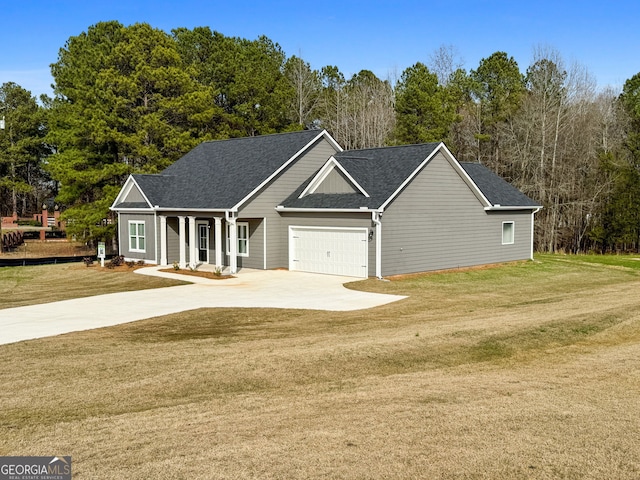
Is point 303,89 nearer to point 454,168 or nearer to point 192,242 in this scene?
point 454,168

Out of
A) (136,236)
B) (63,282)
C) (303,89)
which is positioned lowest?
(63,282)

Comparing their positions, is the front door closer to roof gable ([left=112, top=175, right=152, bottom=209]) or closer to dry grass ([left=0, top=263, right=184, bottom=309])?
roof gable ([left=112, top=175, right=152, bottom=209])

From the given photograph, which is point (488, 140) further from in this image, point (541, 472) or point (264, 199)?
point (541, 472)

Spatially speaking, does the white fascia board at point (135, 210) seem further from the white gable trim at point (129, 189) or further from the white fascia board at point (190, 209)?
the white fascia board at point (190, 209)

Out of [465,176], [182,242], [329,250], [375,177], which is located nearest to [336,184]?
[375,177]

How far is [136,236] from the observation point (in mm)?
31828

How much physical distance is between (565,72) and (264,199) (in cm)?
3141

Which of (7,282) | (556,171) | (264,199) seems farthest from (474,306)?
(556,171)

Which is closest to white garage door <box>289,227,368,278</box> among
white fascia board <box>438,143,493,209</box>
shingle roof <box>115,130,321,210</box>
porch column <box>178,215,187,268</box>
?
shingle roof <box>115,130,321,210</box>

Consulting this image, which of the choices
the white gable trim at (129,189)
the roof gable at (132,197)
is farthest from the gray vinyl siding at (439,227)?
the roof gable at (132,197)

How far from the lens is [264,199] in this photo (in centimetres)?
2733

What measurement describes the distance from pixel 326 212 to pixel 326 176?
6.26ft

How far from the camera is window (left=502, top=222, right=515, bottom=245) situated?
3067 centimetres
